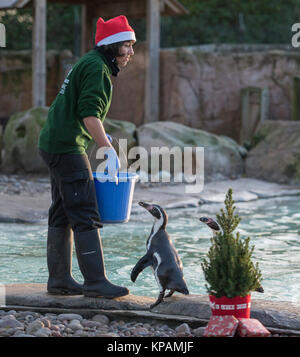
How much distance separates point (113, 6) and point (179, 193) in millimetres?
6430

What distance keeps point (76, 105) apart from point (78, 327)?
1.25m

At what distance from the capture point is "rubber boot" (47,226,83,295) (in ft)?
13.9

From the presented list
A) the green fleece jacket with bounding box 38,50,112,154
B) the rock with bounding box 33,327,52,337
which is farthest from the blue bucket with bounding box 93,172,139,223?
the rock with bounding box 33,327,52,337

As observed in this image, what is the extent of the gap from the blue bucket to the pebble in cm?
60

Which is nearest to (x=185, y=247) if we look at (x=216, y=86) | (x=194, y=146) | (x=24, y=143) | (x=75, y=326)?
(x=75, y=326)

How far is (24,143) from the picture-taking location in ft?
38.2

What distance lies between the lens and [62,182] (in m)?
4.06

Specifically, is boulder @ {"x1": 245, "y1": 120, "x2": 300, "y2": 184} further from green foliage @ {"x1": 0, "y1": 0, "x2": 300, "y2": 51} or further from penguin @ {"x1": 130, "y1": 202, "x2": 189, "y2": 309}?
green foliage @ {"x1": 0, "y1": 0, "x2": 300, "y2": 51}

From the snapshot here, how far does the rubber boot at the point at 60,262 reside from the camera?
4.25 meters

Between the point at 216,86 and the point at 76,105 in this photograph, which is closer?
the point at 76,105

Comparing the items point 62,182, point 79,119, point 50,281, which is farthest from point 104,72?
point 50,281

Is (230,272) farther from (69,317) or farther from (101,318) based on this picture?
(69,317)

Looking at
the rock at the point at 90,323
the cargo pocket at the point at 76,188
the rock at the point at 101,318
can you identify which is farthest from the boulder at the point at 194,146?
the rock at the point at 90,323
